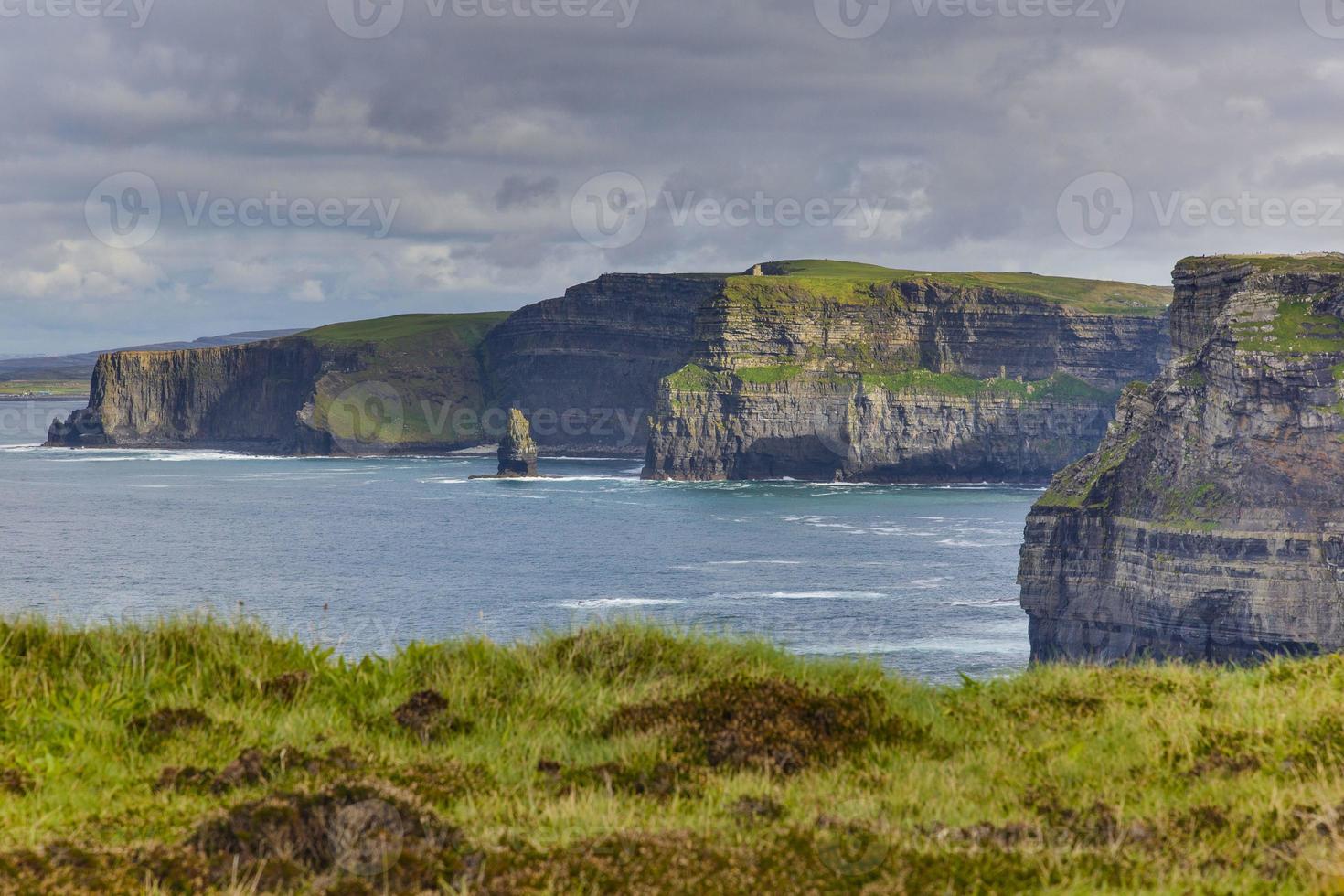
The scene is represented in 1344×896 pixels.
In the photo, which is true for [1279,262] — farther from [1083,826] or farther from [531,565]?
[1083,826]

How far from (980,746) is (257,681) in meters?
7.10

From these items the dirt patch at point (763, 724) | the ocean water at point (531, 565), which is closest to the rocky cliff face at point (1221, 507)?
the ocean water at point (531, 565)

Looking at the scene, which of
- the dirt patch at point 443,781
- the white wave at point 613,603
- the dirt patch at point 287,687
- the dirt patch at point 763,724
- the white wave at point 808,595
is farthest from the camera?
the white wave at point 808,595

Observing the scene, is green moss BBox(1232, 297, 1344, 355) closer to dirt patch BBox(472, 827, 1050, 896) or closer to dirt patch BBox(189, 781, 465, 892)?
dirt patch BBox(472, 827, 1050, 896)

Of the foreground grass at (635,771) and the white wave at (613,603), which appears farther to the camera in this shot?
the white wave at (613,603)

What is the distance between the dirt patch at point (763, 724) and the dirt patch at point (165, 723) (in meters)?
3.77

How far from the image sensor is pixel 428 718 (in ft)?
40.6

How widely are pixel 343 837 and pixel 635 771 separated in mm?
2979

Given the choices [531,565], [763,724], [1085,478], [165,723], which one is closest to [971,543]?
[1085,478]

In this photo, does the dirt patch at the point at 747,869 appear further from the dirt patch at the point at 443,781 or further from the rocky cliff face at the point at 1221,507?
the rocky cliff face at the point at 1221,507

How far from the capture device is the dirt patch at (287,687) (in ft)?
42.4

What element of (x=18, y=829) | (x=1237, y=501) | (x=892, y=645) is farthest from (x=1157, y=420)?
(x=18, y=829)

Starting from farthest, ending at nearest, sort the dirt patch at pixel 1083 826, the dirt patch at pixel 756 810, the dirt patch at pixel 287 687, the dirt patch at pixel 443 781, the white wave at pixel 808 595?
the white wave at pixel 808 595 < the dirt patch at pixel 287 687 < the dirt patch at pixel 443 781 < the dirt patch at pixel 756 810 < the dirt patch at pixel 1083 826

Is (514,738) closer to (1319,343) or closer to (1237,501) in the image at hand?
(1237,501)
